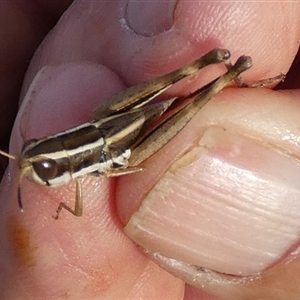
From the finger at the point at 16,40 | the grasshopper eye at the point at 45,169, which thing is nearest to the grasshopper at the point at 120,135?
the grasshopper eye at the point at 45,169

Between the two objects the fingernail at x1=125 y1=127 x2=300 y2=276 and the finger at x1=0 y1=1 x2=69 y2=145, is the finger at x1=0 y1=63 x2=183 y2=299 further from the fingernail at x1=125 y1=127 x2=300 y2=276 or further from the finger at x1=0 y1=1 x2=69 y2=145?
the finger at x1=0 y1=1 x2=69 y2=145

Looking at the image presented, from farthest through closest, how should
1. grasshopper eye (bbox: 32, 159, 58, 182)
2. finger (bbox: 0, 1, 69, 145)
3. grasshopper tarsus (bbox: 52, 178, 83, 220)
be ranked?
finger (bbox: 0, 1, 69, 145)
grasshopper tarsus (bbox: 52, 178, 83, 220)
grasshopper eye (bbox: 32, 159, 58, 182)

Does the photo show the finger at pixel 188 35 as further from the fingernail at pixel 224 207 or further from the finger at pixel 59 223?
the fingernail at pixel 224 207

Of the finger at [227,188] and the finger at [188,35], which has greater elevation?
the finger at [188,35]

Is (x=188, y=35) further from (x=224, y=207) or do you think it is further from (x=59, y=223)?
(x=59, y=223)

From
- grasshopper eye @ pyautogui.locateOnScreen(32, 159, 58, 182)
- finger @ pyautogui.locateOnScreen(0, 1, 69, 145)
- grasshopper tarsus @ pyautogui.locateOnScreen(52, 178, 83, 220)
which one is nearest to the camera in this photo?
grasshopper eye @ pyautogui.locateOnScreen(32, 159, 58, 182)

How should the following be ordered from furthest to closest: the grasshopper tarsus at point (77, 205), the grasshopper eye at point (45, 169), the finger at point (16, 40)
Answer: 1. the finger at point (16, 40)
2. the grasshopper tarsus at point (77, 205)
3. the grasshopper eye at point (45, 169)

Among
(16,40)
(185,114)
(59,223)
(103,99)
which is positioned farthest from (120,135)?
(16,40)

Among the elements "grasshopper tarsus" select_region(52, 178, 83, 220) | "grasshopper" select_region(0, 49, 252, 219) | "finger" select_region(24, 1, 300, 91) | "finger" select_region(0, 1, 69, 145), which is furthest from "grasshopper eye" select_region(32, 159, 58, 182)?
"finger" select_region(0, 1, 69, 145)
